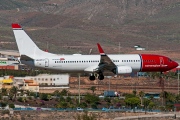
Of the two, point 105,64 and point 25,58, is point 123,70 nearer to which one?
point 105,64

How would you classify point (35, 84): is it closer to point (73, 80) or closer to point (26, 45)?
point (73, 80)

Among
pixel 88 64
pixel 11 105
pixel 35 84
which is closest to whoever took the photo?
pixel 88 64

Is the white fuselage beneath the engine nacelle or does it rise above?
above

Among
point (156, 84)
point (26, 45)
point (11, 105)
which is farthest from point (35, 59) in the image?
point (156, 84)

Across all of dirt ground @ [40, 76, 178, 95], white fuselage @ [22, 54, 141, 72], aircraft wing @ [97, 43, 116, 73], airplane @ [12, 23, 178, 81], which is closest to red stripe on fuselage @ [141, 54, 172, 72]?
airplane @ [12, 23, 178, 81]

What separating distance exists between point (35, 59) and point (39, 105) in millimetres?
34719

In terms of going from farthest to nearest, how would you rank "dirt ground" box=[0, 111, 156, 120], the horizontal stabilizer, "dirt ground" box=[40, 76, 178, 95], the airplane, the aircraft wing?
"dirt ground" box=[40, 76, 178, 95] < "dirt ground" box=[0, 111, 156, 120] < the airplane < the aircraft wing < the horizontal stabilizer

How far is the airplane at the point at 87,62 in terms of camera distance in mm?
96000

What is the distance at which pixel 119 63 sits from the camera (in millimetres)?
97188

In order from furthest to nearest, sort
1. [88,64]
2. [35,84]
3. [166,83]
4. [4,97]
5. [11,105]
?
[166,83] < [35,84] < [4,97] < [11,105] < [88,64]

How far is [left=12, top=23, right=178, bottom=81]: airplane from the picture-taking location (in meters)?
96.0

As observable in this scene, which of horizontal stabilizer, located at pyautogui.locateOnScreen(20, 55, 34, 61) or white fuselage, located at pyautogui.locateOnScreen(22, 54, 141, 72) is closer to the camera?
horizontal stabilizer, located at pyautogui.locateOnScreen(20, 55, 34, 61)

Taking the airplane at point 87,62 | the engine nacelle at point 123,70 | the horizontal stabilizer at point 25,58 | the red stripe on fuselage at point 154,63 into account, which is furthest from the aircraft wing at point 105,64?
the horizontal stabilizer at point 25,58

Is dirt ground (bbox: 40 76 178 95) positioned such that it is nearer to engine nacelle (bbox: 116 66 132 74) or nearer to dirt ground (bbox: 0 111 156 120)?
dirt ground (bbox: 0 111 156 120)
